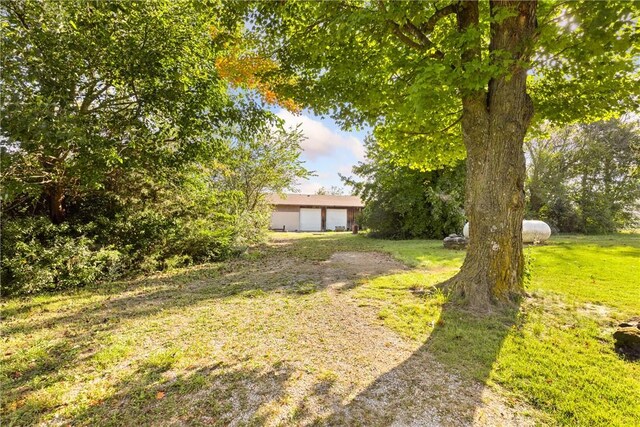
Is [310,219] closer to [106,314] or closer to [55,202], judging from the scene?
[55,202]

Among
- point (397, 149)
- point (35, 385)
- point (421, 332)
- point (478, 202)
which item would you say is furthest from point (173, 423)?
point (397, 149)

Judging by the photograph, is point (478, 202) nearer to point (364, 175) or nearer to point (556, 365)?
point (556, 365)

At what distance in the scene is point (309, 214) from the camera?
113ft

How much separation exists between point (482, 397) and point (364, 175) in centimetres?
1889

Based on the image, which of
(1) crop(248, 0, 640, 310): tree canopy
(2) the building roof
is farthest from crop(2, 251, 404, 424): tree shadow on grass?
(2) the building roof

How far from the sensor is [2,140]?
387 cm

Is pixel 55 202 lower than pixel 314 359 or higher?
higher

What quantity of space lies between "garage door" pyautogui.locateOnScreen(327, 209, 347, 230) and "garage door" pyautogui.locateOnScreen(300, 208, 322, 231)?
1.24 meters

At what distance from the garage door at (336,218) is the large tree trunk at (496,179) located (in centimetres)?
3013

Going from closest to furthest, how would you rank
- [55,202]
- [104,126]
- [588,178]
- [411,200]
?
[104,126] → [55,202] → [411,200] → [588,178]

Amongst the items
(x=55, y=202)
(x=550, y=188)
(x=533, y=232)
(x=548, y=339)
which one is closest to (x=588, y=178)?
(x=550, y=188)

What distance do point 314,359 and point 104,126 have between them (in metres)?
5.77

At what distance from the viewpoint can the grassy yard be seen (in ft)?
8.02

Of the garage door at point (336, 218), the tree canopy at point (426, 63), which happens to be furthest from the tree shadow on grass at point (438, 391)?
the garage door at point (336, 218)
